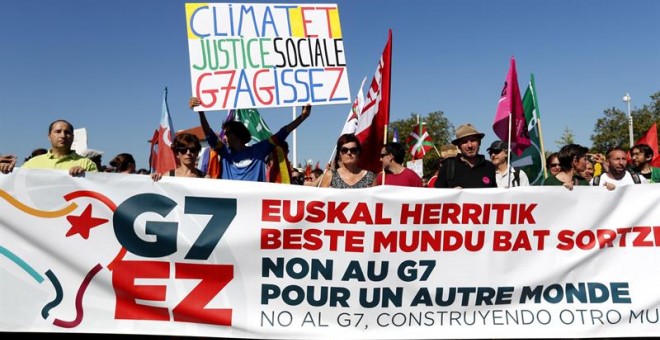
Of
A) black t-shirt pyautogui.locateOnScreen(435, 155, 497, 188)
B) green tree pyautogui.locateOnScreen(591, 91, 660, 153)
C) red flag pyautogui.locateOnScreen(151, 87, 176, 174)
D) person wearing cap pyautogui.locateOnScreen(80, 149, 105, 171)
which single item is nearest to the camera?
black t-shirt pyautogui.locateOnScreen(435, 155, 497, 188)

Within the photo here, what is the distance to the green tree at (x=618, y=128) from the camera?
4609cm

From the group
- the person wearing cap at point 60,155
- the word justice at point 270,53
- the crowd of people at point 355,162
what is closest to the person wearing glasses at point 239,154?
the crowd of people at point 355,162

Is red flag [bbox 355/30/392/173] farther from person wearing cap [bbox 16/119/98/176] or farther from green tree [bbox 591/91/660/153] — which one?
green tree [bbox 591/91/660/153]

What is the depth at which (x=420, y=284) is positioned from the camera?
4.35 m

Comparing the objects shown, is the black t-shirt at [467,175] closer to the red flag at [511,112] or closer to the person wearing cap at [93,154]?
the red flag at [511,112]

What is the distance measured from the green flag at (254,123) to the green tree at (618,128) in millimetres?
41104

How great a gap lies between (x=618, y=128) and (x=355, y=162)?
158 ft

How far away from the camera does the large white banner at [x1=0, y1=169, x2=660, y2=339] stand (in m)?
4.21

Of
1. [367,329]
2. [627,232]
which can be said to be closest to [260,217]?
[367,329]

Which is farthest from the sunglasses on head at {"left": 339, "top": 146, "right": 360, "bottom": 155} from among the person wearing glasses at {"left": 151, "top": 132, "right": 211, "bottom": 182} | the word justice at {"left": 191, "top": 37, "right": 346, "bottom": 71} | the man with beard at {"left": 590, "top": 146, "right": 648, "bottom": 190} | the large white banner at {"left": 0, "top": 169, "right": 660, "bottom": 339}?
the man with beard at {"left": 590, "top": 146, "right": 648, "bottom": 190}

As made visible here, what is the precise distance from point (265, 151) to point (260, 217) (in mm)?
1224

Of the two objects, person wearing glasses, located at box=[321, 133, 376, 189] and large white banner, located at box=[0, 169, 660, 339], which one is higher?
person wearing glasses, located at box=[321, 133, 376, 189]

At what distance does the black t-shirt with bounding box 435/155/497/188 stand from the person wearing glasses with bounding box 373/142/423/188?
0.85 feet

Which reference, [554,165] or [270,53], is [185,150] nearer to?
[270,53]
